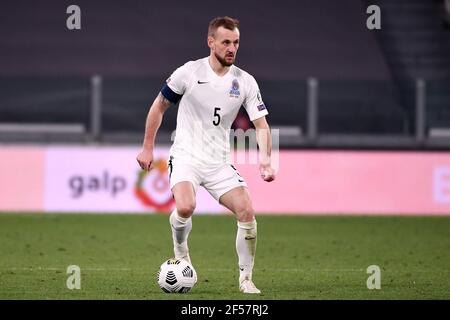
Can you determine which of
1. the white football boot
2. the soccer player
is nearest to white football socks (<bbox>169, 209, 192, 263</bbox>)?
the soccer player

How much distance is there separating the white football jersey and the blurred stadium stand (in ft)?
31.2

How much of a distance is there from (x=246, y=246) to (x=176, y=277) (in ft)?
1.92

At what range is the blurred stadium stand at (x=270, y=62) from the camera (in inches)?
724

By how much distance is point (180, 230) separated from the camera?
8.68 meters

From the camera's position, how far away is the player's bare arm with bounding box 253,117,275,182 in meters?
8.33

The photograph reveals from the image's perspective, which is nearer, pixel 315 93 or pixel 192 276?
pixel 192 276

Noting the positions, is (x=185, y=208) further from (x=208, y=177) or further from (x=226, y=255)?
(x=226, y=255)

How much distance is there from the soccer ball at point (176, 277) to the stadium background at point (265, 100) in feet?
20.0

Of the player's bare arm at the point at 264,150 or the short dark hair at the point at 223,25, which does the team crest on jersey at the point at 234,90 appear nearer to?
the player's bare arm at the point at 264,150

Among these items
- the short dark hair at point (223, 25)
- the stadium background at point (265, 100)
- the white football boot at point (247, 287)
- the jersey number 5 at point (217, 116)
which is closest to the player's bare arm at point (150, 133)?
the jersey number 5 at point (217, 116)

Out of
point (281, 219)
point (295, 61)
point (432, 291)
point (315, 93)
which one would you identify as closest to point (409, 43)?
point (295, 61)

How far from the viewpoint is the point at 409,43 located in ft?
72.8

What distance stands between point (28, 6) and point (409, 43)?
24.2ft
